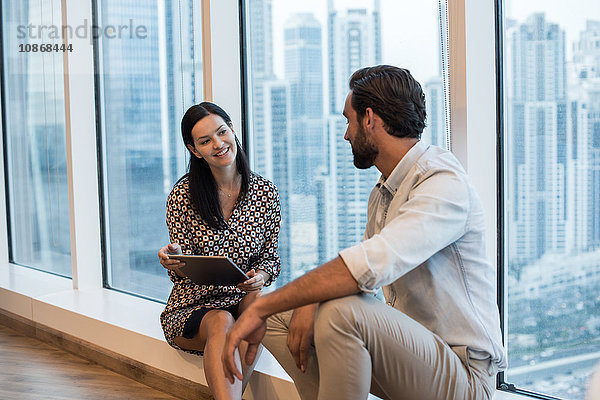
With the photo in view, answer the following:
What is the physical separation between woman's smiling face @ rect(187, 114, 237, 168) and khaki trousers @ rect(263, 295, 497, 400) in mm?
998

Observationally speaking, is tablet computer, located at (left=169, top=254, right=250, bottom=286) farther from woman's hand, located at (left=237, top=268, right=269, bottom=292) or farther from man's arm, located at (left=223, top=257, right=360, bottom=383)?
man's arm, located at (left=223, top=257, right=360, bottom=383)

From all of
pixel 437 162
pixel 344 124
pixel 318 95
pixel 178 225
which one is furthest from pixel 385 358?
pixel 318 95

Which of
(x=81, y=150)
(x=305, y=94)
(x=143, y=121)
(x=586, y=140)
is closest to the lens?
(x=586, y=140)

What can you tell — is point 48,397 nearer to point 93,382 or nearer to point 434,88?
point 93,382

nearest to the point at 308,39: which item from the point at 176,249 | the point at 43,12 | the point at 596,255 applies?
the point at 176,249

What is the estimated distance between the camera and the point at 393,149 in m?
1.94

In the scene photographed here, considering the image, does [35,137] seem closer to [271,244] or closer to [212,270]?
[271,244]

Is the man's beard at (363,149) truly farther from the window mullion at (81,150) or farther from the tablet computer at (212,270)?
the window mullion at (81,150)

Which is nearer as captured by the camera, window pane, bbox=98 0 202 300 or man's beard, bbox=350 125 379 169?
man's beard, bbox=350 125 379 169

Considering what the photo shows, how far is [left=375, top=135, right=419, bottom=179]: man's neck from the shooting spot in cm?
193

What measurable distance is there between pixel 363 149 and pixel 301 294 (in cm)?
50

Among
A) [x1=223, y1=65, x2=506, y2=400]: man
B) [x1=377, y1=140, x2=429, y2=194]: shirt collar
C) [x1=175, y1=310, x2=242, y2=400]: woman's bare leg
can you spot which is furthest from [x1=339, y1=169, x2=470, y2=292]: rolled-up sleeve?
[x1=175, y1=310, x2=242, y2=400]: woman's bare leg

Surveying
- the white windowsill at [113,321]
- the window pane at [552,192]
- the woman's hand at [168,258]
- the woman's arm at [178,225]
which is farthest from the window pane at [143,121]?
the window pane at [552,192]

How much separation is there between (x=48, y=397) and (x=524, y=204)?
2.15 meters
